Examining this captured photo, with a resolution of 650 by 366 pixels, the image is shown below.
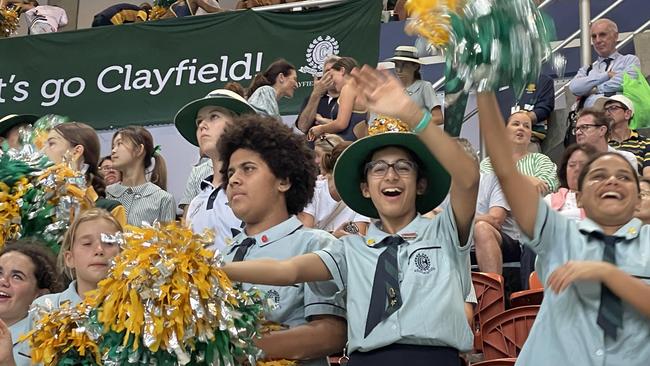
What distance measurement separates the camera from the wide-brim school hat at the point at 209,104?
5.89 metres

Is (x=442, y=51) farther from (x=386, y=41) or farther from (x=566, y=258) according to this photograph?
(x=386, y=41)

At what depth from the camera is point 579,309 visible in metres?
3.60

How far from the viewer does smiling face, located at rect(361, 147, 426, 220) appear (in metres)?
4.20

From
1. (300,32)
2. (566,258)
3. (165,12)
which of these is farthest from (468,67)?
(165,12)

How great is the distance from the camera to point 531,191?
364 cm

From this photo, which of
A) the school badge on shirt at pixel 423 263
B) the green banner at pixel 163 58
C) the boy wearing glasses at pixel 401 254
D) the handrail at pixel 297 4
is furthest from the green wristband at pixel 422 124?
the handrail at pixel 297 4

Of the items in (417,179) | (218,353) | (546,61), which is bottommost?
(218,353)

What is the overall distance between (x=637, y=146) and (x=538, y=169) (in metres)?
0.89

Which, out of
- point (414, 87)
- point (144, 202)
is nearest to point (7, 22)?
point (414, 87)

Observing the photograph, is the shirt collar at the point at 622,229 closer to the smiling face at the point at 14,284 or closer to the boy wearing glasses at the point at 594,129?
the smiling face at the point at 14,284

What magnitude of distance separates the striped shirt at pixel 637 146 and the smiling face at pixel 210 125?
10.7 ft

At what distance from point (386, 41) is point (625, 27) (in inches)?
86.6

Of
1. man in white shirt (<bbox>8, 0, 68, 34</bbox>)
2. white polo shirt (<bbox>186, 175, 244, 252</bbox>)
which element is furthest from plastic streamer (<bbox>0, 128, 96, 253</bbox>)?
man in white shirt (<bbox>8, 0, 68, 34</bbox>)

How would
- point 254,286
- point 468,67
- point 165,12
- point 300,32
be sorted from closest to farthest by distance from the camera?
point 468,67 → point 254,286 → point 300,32 → point 165,12
